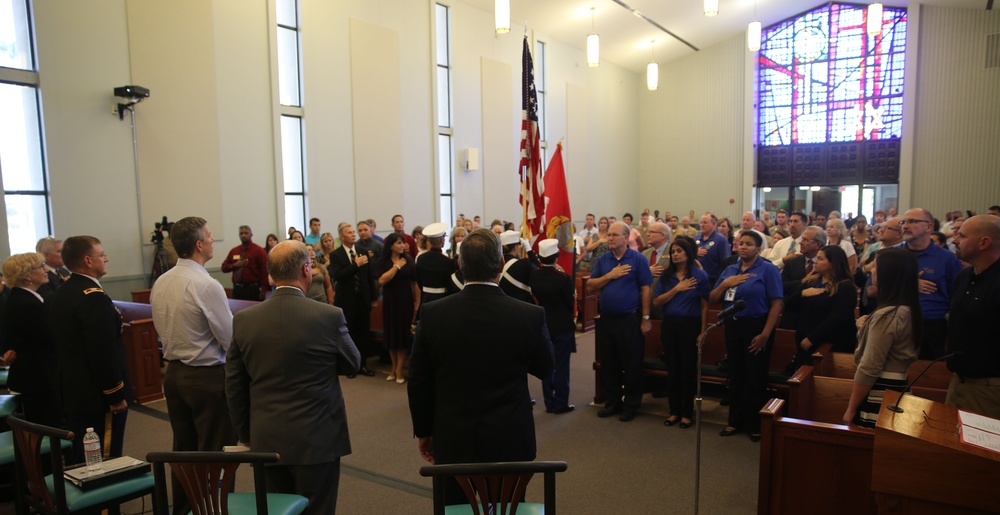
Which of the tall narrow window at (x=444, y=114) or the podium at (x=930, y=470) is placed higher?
the tall narrow window at (x=444, y=114)

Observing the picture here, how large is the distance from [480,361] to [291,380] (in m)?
0.75

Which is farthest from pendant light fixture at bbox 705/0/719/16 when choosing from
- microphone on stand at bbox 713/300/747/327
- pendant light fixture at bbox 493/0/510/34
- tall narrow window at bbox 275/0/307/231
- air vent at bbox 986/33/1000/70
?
air vent at bbox 986/33/1000/70

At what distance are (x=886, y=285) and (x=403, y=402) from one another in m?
3.97

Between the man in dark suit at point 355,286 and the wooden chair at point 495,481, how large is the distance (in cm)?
462

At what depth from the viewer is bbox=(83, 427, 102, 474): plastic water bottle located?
2703 millimetres

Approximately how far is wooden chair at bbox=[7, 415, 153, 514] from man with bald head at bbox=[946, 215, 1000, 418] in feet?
12.1

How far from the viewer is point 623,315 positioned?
194 inches

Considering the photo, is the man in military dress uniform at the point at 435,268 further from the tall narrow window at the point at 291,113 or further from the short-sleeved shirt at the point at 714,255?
the tall narrow window at the point at 291,113

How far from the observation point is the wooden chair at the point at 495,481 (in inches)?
75.2

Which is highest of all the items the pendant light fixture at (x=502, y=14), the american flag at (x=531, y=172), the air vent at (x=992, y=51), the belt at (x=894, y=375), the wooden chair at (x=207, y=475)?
the air vent at (x=992, y=51)

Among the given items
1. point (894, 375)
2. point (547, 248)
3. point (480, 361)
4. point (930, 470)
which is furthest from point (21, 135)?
point (930, 470)

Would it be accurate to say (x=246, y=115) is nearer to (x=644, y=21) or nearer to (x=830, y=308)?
(x=830, y=308)

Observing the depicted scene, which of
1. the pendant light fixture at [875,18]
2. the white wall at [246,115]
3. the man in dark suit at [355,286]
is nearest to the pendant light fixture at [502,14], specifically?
the white wall at [246,115]

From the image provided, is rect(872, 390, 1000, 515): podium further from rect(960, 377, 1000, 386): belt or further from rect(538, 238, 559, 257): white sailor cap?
rect(538, 238, 559, 257): white sailor cap
